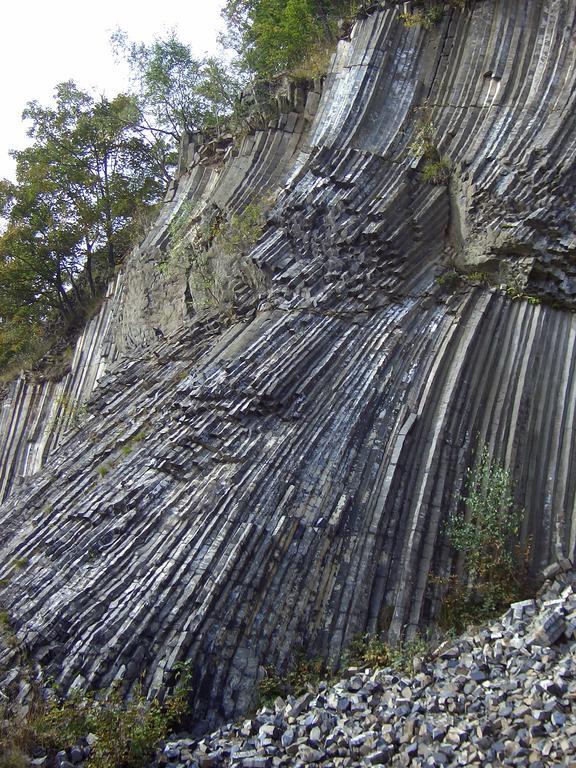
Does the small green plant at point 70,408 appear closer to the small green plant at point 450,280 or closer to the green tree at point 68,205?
the green tree at point 68,205

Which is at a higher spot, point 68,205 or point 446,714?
point 68,205

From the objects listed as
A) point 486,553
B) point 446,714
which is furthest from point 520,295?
point 446,714

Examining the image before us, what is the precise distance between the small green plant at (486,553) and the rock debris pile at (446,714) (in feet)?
2.10

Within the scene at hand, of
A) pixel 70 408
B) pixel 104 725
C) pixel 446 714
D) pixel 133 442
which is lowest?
pixel 104 725

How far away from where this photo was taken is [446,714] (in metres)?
7.16

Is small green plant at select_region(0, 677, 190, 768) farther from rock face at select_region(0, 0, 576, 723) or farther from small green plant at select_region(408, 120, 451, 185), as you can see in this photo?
small green plant at select_region(408, 120, 451, 185)

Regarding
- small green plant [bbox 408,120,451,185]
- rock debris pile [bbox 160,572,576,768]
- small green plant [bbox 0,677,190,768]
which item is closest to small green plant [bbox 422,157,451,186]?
small green plant [bbox 408,120,451,185]

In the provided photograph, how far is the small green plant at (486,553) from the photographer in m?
8.86

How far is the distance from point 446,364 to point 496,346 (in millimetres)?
893

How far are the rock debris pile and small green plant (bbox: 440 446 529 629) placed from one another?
64 centimetres

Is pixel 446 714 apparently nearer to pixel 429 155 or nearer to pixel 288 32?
pixel 429 155

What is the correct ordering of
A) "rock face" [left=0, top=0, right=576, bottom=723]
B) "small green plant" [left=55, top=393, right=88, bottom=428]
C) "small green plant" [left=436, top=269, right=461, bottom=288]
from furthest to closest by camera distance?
"small green plant" [left=55, top=393, right=88, bottom=428] < "small green plant" [left=436, top=269, right=461, bottom=288] < "rock face" [left=0, top=0, right=576, bottom=723]

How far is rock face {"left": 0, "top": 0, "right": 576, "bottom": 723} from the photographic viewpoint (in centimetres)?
858

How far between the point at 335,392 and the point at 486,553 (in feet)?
10.4
